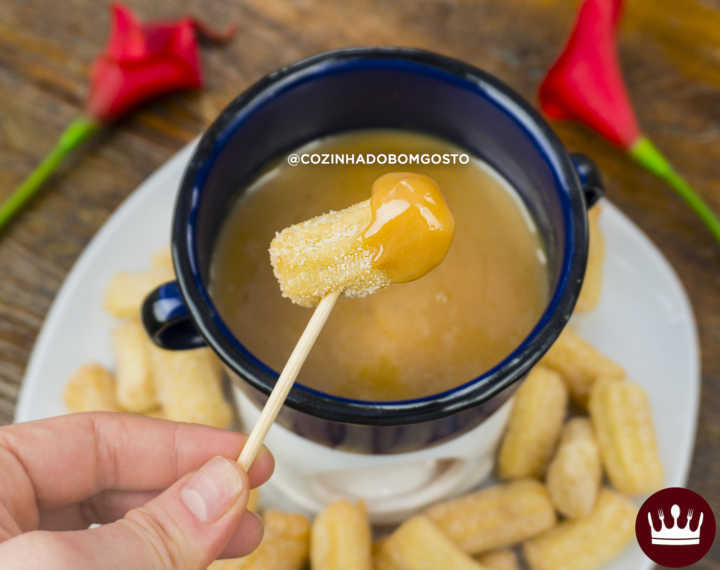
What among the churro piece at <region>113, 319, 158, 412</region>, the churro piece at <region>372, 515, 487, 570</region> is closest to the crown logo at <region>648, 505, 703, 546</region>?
the churro piece at <region>372, 515, 487, 570</region>

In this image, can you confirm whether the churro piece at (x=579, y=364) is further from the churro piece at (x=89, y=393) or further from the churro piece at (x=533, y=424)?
the churro piece at (x=89, y=393)

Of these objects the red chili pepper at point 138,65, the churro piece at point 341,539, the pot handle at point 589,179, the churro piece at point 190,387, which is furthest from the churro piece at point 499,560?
the red chili pepper at point 138,65

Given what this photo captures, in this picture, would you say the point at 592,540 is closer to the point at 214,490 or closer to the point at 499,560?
the point at 499,560

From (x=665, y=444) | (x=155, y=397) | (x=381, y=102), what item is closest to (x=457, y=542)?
(x=665, y=444)

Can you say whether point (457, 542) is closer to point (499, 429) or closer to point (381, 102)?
point (499, 429)

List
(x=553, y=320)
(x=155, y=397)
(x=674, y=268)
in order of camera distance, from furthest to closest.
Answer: (x=674, y=268) → (x=155, y=397) → (x=553, y=320)

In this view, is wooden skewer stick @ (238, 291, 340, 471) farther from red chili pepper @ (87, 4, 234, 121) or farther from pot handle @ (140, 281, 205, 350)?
red chili pepper @ (87, 4, 234, 121)
